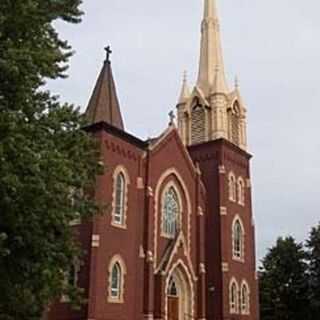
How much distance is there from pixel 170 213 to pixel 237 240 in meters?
5.75

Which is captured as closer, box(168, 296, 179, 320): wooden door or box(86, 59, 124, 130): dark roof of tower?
box(86, 59, 124, 130): dark roof of tower

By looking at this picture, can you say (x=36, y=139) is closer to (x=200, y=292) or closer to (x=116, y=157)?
(x=116, y=157)

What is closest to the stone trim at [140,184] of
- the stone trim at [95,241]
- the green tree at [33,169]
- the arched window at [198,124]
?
the stone trim at [95,241]

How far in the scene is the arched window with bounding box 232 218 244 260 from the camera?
1498 inches

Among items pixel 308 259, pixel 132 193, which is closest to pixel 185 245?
pixel 132 193

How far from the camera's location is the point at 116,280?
30094mm

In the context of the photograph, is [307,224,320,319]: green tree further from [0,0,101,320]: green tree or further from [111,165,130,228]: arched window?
[0,0,101,320]: green tree

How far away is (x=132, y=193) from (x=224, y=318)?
30.7ft

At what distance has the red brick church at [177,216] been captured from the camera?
29859 mm

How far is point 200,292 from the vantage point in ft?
116

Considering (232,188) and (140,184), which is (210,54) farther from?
(140,184)

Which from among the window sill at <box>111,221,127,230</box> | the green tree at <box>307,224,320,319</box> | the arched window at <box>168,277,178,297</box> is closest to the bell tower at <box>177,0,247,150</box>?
the arched window at <box>168,277,178,297</box>

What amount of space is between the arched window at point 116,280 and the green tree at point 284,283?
21298 mm

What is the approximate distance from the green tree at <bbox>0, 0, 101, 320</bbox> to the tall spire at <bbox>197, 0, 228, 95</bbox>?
79.8 ft
